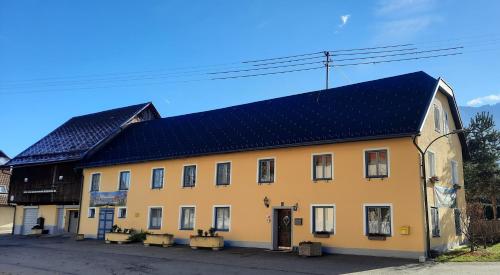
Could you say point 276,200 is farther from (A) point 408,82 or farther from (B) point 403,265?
(A) point 408,82

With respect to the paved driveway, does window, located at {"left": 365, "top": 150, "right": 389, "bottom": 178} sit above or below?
above

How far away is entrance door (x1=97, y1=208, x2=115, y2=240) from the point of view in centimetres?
2960

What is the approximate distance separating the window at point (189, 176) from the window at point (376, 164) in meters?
10.3

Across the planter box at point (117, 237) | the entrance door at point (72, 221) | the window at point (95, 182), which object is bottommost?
the planter box at point (117, 237)

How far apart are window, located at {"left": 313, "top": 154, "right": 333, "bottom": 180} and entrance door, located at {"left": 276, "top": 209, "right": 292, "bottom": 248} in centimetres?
232

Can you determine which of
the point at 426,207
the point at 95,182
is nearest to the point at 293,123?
the point at 426,207

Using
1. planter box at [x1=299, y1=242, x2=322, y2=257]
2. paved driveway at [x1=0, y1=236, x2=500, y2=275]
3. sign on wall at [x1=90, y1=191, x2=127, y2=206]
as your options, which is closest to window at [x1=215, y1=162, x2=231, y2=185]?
paved driveway at [x1=0, y1=236, x2=500, y2=275]

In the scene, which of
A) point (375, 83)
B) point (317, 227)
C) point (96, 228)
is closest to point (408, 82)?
point (375, 83)

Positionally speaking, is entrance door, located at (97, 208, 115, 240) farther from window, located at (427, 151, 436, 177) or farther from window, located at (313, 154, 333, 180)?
window, located at (427, 151, 436, 177)

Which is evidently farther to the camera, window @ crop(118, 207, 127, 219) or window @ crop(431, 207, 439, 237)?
window @ crop(118, 207, 127, 219)

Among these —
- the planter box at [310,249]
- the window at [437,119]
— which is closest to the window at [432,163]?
the window at [437,119]

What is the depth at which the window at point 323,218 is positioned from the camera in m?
20.7

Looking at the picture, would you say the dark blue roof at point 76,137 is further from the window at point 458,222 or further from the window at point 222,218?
the window at point 458,222

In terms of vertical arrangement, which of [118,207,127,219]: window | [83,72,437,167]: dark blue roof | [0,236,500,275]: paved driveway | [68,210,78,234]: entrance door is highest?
[83,72,437,167]: dark blue roof
